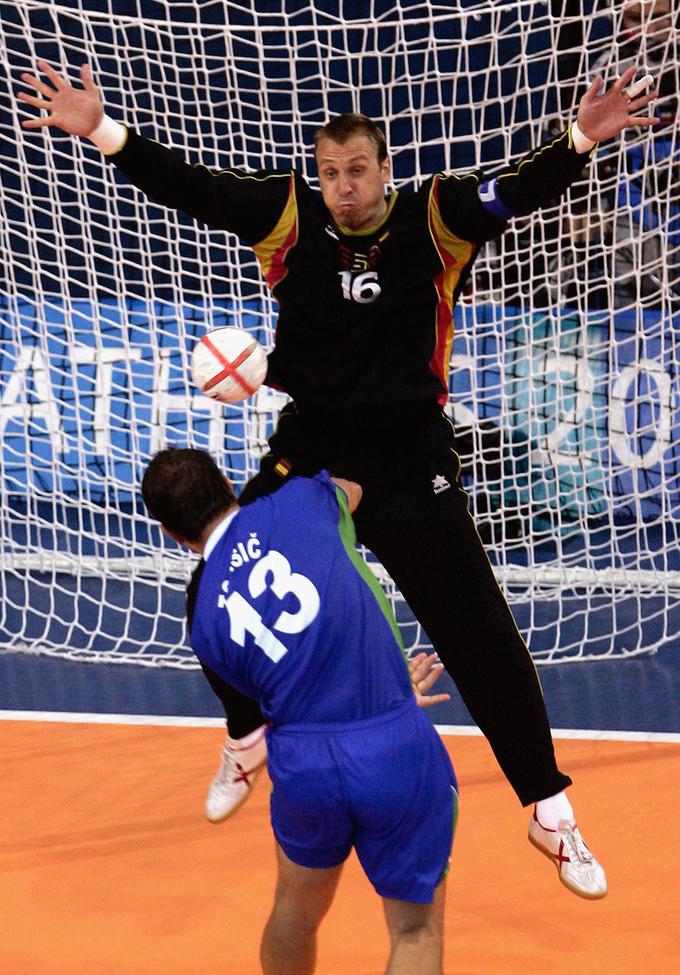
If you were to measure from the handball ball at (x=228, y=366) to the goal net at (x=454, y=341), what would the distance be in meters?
2.98

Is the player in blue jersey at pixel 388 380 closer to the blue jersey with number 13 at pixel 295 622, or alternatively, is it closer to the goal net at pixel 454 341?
the blue jersey with number 13 at pixel 295 622

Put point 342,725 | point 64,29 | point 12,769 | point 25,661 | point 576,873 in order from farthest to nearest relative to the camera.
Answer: point 64,29 < point 25,661 < point 12,769 < point 576,873 < point 342,725

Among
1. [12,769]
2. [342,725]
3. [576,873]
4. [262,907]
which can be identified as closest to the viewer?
[342,725]

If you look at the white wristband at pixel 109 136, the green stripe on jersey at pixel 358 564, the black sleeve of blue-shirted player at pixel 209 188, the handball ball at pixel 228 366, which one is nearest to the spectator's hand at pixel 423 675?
the green stripe on jersey at pixel 358 564

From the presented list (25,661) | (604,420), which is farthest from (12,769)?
(604,420)

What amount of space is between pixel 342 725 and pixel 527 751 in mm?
1168

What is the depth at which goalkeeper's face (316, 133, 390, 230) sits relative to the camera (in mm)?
3988

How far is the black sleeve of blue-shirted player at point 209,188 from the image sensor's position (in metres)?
4.07

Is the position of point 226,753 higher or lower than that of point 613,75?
lower

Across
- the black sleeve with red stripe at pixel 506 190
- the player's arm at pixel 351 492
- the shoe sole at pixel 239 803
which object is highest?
the black sleeve with red stripe at pixel 506 190

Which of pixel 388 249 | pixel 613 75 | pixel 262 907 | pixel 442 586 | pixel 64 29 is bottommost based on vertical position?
pixel 262 907

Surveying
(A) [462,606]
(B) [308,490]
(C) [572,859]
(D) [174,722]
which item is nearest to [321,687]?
(B) [308,490]

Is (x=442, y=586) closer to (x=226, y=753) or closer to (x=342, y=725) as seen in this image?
(x=226, y=753)

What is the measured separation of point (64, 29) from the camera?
930 cm
